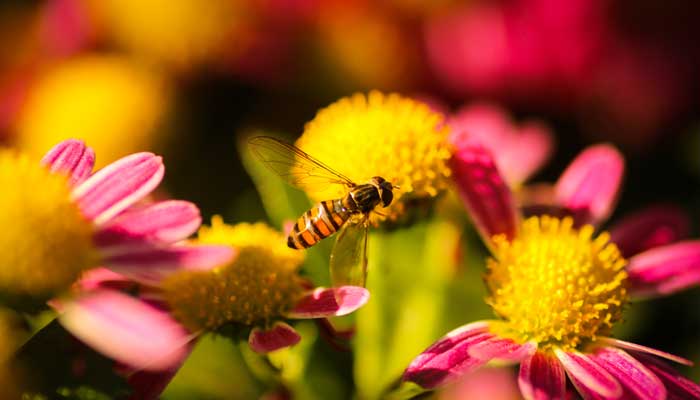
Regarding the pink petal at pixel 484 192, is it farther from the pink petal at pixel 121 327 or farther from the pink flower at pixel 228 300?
the pink petal at pixel 121 327

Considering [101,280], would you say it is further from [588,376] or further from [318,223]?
[588,376]

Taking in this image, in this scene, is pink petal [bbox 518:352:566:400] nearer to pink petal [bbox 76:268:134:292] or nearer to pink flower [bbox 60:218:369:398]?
pink flower [bbox 60:218:369:398]

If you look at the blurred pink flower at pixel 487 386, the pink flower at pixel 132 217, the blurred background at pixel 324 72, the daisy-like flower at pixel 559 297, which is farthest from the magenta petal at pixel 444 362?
the blurred background at pixel 324 72

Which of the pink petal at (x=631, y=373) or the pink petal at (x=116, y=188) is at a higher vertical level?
the pink petal at (x=116, y=188)

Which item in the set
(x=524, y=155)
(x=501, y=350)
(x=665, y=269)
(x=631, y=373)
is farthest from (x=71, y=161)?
(x=524, y=155)

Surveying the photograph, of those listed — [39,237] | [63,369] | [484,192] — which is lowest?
[63,369]

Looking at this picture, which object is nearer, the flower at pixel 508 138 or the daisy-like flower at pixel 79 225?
the daisy-like flower at pixel 79 225

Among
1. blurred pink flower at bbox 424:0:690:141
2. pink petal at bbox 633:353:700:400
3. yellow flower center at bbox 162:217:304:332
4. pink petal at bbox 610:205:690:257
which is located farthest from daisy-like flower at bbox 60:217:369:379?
blurred pink flower at bbox 424:0:690:141

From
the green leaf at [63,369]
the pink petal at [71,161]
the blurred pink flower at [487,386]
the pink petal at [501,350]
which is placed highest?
the pink petal at [71,161]
